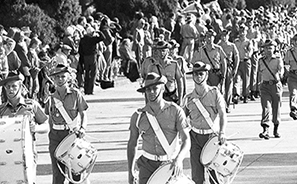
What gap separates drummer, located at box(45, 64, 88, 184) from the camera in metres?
14.0

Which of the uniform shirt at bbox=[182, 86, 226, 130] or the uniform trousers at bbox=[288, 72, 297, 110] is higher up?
the uniform shirt at bbox=[182, 86, 226, 130]

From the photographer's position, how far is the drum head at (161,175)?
35.3ft

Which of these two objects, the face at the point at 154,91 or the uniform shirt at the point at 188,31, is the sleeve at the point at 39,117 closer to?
the face at the point at 154,91

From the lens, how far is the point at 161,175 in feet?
35.3

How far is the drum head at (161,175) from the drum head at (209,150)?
2410 millimetres

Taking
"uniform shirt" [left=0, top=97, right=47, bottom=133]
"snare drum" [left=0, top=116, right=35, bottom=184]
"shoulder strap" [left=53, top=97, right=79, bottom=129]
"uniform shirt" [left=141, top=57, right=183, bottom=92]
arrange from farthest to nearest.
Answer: "uniform shirt" [left=141, top=57, right=183, bottom=92] < "shoulder strap" [left=53, top=97, right=79, bottom=129] < "uniform shirt" [left=0, top=97, right=47, bottom=133] < "snare drum" [left=0, top=116, right=35, bottom=184]

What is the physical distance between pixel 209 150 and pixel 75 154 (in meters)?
1.76

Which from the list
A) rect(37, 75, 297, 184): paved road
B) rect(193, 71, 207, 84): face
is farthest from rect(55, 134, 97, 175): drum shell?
rect(37, 75, 297, 184): paved road

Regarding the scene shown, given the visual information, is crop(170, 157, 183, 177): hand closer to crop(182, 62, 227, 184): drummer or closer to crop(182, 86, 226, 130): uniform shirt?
crop(182, 62, 227, 184): drummer

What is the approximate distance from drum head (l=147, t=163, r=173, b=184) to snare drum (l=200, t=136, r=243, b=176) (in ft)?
7.80

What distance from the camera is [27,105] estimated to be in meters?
13.3

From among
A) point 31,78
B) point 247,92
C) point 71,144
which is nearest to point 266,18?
point 247,92

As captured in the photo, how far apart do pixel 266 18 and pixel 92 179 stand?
23.4m

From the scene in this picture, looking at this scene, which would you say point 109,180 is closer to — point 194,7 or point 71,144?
point 71,144
